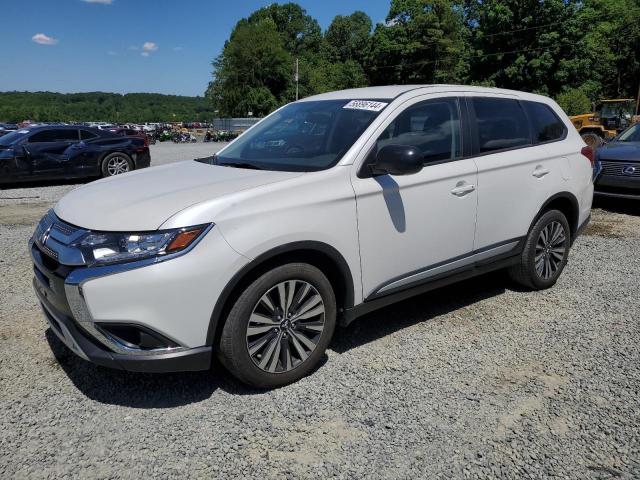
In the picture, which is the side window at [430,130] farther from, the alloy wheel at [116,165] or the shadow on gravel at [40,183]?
the shadow on gravel at [40,183]

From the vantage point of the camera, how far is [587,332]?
Result: 4.00 metres

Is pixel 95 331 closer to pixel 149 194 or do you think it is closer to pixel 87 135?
pixel 149 194

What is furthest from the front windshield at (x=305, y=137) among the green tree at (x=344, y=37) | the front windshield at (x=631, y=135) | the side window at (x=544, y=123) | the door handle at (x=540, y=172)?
the green tree at (x=344, y=37)

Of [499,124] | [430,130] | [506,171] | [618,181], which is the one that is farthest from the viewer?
[618,181]

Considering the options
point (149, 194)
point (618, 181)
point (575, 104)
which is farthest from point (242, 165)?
point (575, 104)

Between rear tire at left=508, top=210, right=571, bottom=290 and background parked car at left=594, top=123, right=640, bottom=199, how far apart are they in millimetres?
4442

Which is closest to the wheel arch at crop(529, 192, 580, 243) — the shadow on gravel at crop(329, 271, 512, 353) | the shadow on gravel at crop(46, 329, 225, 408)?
the shadow on gravel at crop(329, 271, 512, 353)

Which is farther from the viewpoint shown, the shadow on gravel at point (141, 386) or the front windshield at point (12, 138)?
the front windshield at point (12, 138)

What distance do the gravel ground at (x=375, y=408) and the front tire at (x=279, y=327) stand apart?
0.55 feet

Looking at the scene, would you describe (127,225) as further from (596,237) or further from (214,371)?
(596,237)

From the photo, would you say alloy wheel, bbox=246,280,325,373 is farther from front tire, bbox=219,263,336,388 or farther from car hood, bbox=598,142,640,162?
car hood, bbox=598,142,640,162

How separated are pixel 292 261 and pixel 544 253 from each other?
2.77 meters

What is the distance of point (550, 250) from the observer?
4750 mm

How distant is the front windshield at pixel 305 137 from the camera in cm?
340
